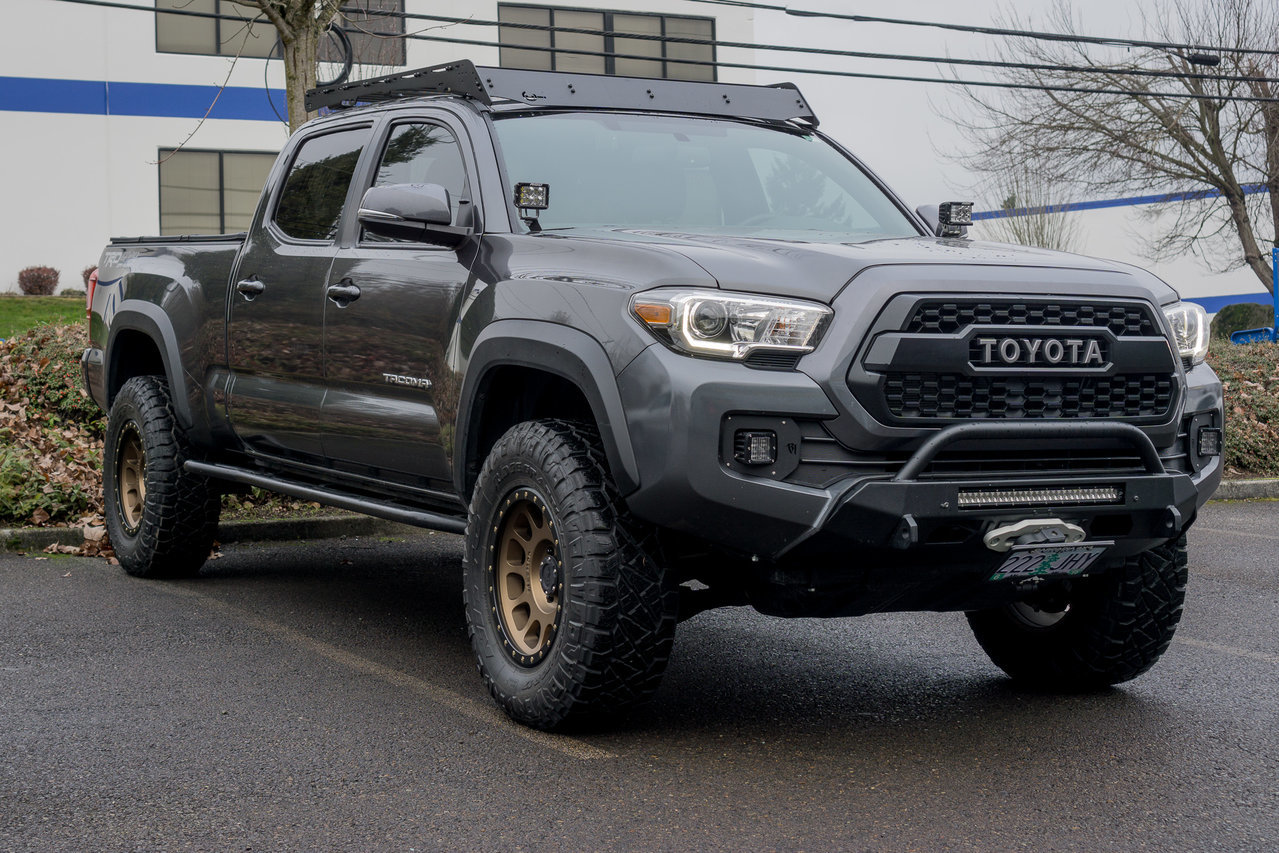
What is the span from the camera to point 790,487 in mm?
4020

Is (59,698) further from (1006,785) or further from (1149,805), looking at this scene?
(1149,805)

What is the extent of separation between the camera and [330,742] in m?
4.56

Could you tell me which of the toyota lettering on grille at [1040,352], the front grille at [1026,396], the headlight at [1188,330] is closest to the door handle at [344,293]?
the front grille at [1026,396]

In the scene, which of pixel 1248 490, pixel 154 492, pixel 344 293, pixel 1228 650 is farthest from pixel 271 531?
pixel 1248 490

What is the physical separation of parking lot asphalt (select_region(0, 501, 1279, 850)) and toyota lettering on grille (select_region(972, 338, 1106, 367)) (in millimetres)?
1224

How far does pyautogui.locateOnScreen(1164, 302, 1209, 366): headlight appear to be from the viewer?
467cm

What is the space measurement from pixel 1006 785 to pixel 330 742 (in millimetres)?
2060

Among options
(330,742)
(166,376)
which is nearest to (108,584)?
(166,376)

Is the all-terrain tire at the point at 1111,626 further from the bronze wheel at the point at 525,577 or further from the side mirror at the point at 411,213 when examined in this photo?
Answer: the side mirror at the point at 411,213

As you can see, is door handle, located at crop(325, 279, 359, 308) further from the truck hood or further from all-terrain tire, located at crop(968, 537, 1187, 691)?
all-terrain tire, located at crop(968, 537, 1187, 691)

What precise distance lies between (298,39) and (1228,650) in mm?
8905

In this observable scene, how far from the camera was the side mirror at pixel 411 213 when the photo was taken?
4.97 m

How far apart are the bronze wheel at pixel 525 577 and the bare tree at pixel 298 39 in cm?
801

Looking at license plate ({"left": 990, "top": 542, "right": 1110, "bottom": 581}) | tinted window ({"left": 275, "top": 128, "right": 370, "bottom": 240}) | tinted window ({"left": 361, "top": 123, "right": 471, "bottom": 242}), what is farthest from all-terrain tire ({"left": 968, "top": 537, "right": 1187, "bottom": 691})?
tinted window ({"left": 275, "top": 128, "right": 370, "bottom": 240})
